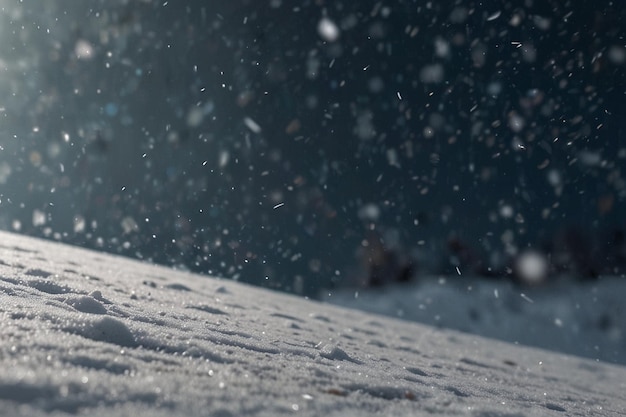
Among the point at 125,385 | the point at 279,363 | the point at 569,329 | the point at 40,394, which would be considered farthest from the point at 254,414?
the point at 569,329

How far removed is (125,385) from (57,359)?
0.23 meters

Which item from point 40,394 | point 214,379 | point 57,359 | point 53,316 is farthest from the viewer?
point 53,316

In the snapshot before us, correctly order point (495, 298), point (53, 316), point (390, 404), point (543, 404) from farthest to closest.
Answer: point (495, 298) → point (543, 404) → point (53, 316) → point (390, 404)

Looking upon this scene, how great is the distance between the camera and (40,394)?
1.16 m

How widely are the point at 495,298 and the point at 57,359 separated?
3264 centimetres

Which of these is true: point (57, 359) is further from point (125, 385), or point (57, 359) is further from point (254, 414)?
point (254, 414)

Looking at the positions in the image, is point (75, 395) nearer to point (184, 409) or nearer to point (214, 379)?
point (184, 409)

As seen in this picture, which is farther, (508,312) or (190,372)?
(508,312)

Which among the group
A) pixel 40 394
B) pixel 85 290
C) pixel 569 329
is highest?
pixel 569 329

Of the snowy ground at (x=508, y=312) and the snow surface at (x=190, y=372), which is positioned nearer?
the snow surface at (x=190, y=372)

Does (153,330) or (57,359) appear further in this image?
(153,330)

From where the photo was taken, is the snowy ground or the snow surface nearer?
the snow surface

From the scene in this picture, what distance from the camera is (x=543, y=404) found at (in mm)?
2605

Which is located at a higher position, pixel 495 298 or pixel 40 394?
pixel 495 298
